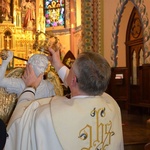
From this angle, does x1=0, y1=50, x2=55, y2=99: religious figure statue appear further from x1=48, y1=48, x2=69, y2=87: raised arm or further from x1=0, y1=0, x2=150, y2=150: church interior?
x1=0, y1=0, x2=150, y2=150: church interior

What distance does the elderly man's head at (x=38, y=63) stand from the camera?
89.1 inches

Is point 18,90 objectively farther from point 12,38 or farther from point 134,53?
point 12,38

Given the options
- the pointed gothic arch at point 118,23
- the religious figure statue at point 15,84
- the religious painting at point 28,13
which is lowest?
the religious figure statue at point 15,84

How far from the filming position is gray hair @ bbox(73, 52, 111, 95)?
1.92 meters

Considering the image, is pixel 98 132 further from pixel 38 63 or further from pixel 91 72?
pixel 38 63

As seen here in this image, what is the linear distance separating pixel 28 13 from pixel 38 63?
17726 millimetres

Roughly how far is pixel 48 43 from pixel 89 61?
91cm

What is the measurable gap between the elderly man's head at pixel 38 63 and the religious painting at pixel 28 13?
17.0 meters

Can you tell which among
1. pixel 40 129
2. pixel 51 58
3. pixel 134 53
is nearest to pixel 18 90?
pixel 51 58

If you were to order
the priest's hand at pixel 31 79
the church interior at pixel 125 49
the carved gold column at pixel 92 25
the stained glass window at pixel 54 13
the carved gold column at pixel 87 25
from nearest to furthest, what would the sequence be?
the priest's hand at pixel 31 79
the church interior at pixel 125 49
the carved gold column at pixel 92 25
the carved gold column at pixel 87 25
the stained glass window at pixel 54 13

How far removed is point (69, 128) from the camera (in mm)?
1965

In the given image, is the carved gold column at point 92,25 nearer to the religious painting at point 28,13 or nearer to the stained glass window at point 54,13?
the religious painting at point 28,13

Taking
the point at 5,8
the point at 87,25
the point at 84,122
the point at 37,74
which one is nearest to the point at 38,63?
the point at 37,74

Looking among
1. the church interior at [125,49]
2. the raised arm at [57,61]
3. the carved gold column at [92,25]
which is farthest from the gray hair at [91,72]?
the carved gold column at [92,25]
